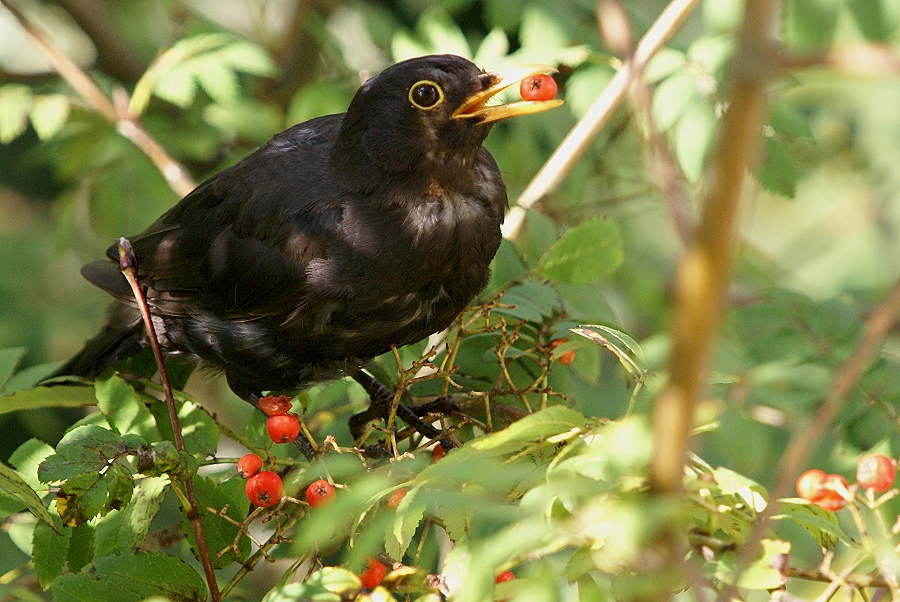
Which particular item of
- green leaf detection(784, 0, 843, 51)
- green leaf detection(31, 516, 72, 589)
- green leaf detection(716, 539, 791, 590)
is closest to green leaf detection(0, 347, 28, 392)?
green leaf detection(31, 516, 72, 589)

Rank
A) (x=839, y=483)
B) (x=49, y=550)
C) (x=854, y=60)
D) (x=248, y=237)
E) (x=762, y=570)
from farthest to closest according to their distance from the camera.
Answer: (x=248, y=237)
(x=49, y=550)
(x=839, y=483)
(x=762, y=570)
(x=854, y=60)

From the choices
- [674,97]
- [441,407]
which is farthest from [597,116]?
[441,407]

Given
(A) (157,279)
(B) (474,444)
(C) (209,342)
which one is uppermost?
(B) (474,444)

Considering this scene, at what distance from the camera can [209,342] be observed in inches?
125

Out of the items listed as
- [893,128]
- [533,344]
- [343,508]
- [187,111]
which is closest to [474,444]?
[343,508]

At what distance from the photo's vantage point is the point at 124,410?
2174mm

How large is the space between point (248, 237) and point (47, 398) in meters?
0.83

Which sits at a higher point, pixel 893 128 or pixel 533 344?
pixel 533 344

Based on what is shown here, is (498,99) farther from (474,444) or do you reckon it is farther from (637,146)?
(474,444)

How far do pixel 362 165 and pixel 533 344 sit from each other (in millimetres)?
814

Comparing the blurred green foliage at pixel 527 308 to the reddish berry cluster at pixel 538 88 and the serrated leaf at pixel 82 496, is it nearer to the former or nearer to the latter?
the serrated leaf at pixel 82 496

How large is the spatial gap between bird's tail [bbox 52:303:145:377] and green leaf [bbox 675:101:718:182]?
180 centimetres

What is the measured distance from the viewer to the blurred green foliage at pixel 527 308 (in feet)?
4.10

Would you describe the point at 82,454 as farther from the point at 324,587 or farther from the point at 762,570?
the point at 762,570
